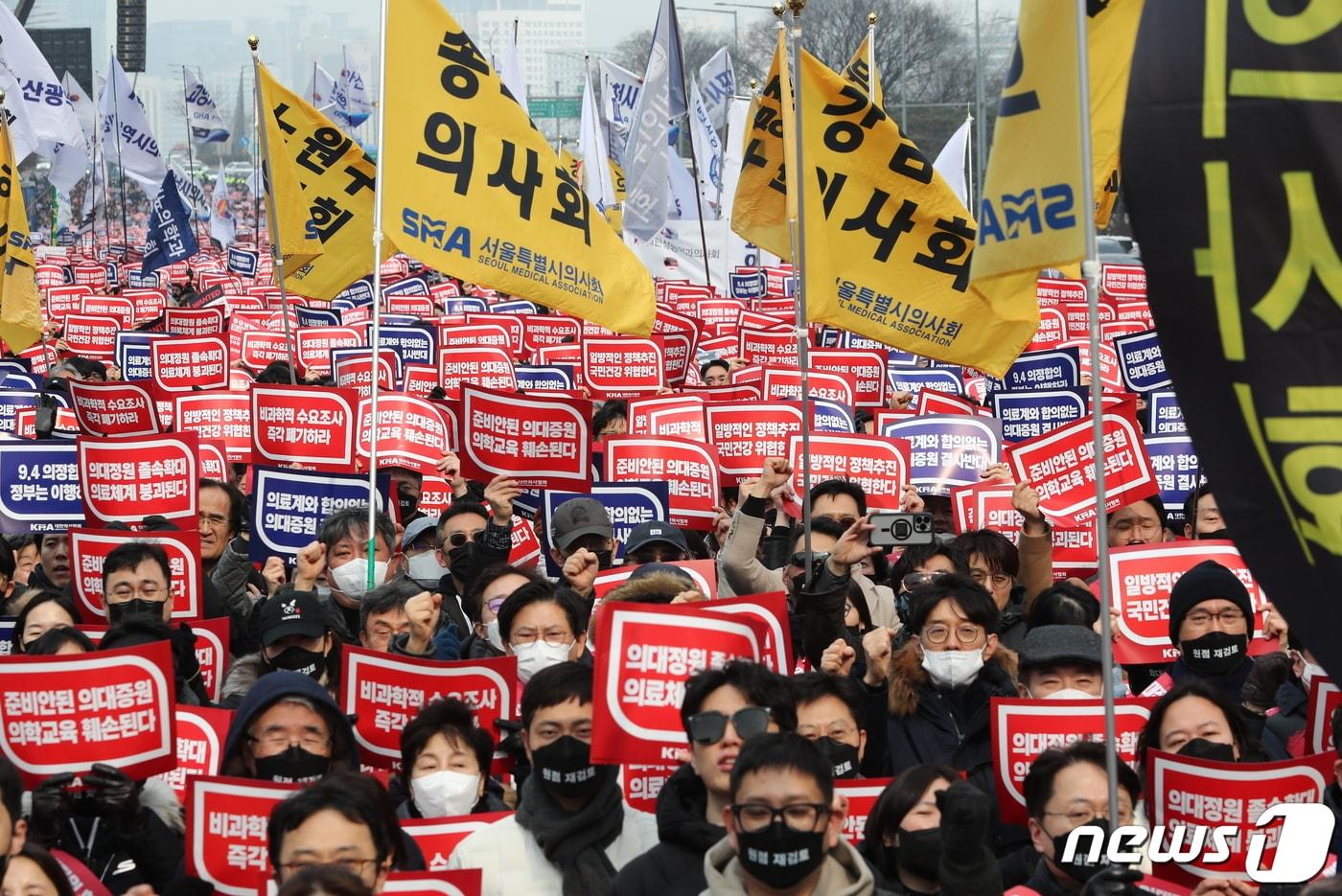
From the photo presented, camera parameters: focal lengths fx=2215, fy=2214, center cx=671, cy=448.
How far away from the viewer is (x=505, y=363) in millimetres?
17781

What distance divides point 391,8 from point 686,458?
2.79 metres

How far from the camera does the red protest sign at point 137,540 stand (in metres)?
8.73

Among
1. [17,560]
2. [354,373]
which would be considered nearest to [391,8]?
[17,560]

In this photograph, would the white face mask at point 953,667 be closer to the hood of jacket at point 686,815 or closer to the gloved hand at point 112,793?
the hood of jacket at point 686,815

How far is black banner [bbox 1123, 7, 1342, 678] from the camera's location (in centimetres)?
336

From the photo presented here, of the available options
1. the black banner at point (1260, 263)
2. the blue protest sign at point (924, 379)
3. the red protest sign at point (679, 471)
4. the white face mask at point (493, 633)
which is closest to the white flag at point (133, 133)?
the blue protest sign at point (924, 379)

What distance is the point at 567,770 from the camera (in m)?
5.50

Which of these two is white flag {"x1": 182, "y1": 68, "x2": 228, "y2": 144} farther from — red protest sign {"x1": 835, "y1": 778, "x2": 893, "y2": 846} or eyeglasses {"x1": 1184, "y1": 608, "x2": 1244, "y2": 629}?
red protest sign {"x1": 835, "y1": 778, "x2": 893, "y2": 846}

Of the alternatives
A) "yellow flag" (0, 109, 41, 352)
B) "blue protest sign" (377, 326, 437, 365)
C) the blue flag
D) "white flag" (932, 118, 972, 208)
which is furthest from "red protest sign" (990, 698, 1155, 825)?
the blue flag

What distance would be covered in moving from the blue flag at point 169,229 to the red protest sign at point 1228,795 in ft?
91.4

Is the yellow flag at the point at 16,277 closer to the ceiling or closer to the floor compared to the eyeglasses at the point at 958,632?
closer to the ceiling

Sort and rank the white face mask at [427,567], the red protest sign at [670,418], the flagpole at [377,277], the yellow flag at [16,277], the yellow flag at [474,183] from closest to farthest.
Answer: the flagpole at [377,277] → the white face mask at [427,567] → the yellow flag at [474,183] → the red protest sign at [670,418] → the yellow flag at [16,277]

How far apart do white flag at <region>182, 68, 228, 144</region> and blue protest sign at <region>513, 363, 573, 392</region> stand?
25072 millimetres

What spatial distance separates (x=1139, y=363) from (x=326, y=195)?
6243mm
